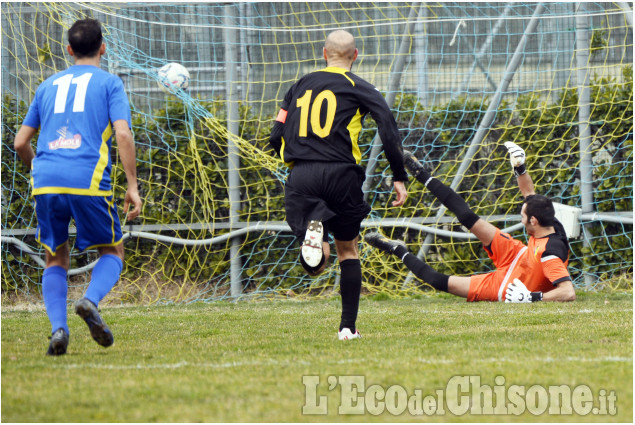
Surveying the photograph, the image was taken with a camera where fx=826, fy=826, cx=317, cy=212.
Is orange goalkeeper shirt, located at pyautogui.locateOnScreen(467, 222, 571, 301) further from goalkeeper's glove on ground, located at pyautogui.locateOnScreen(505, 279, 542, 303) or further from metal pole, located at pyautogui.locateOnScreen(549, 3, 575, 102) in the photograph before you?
metal pole, located at pyautogui.locateOnScreen(549, 3, 575, 102)

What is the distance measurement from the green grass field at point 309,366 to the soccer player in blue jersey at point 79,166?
0.41m

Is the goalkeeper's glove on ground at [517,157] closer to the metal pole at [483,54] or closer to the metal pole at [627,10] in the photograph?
the metal pole at [483,54]

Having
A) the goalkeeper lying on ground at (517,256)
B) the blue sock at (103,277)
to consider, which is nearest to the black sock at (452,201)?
the goalkeeper lying on ground at (517,256)

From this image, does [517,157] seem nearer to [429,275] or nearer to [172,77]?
[429,275]

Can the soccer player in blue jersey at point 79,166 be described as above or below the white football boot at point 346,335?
above

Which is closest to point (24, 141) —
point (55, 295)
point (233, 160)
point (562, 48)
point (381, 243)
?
point (55, 295)

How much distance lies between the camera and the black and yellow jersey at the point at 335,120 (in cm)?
467

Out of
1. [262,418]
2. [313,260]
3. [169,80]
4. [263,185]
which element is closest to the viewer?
[262,418]

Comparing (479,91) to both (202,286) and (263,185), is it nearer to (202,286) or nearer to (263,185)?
(263,185)

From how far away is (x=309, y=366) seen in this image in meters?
3.65

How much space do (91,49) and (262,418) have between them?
259cm

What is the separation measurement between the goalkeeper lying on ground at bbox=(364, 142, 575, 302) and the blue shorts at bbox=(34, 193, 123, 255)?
10.4ft

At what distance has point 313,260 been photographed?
4359mm

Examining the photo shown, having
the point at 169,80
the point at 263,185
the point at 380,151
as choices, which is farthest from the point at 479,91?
the point at 169,80
